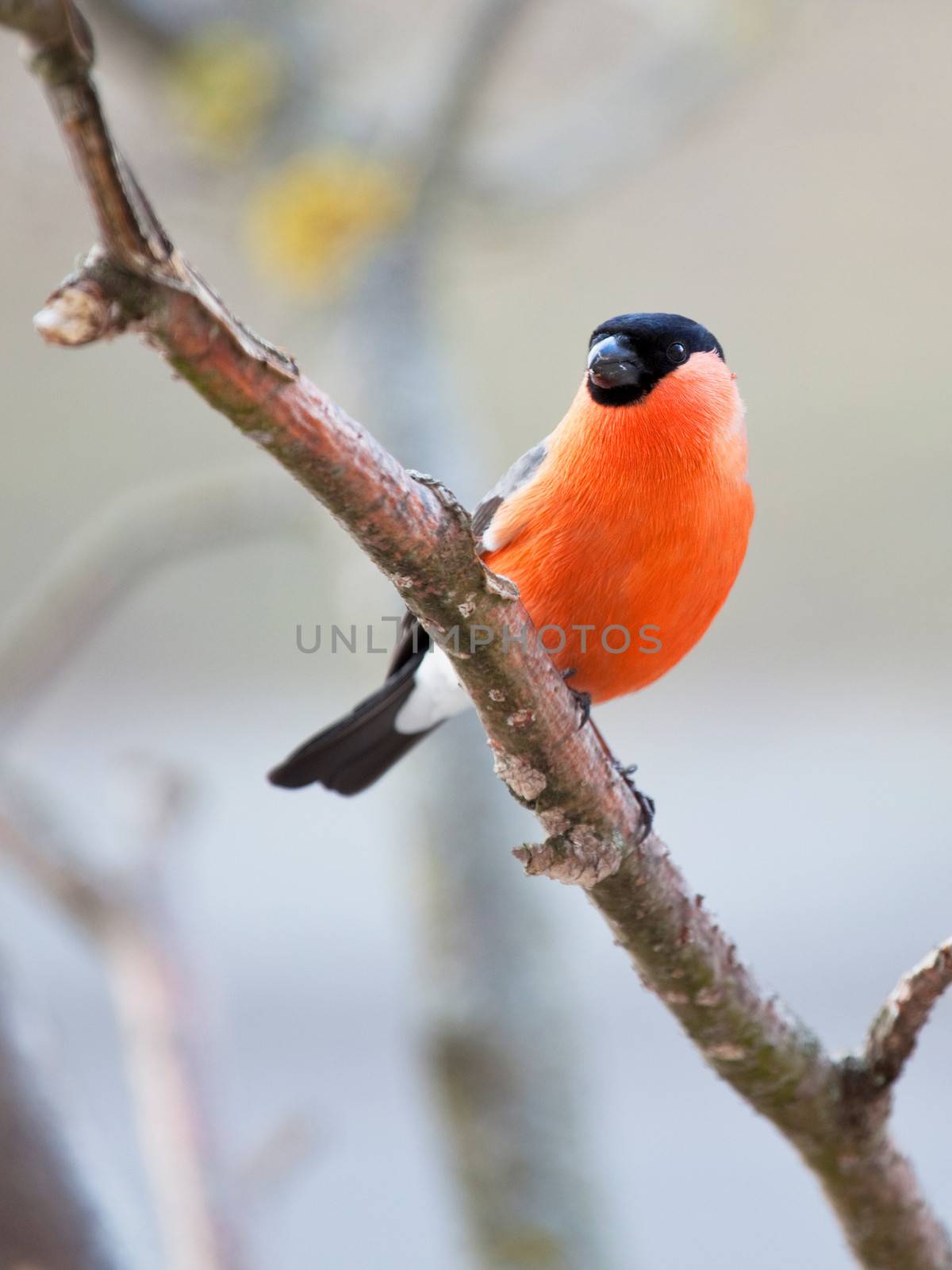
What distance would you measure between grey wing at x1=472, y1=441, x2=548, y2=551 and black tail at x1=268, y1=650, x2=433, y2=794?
24 cm

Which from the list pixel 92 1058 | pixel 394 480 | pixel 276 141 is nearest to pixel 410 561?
pixel 394 480

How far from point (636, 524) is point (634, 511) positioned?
0.01 m

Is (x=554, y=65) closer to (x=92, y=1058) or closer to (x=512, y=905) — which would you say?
(x=512, y=905)

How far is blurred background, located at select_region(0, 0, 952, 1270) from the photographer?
2.15 meters

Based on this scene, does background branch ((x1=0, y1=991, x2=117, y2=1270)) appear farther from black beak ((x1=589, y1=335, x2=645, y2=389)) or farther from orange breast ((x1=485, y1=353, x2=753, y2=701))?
black beak ((x1=589, y1=335, x2=645, y2=389))

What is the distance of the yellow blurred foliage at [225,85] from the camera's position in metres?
2.78

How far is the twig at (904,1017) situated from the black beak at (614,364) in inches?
25.9

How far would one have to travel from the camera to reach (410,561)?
0.92 metres

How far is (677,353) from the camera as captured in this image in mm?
1465

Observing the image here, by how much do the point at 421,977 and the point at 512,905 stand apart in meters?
0.20

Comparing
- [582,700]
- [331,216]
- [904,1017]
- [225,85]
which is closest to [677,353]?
[582,700]

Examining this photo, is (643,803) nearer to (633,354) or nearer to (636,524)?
(636,524)

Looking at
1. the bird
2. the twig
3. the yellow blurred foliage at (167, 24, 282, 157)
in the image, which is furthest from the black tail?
the yellow blurred foliage at (167, 24, 282, 157)

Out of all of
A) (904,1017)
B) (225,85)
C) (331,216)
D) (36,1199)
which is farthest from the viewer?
(225,85)
